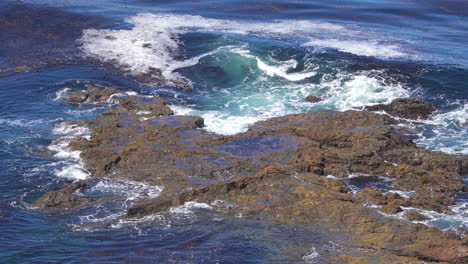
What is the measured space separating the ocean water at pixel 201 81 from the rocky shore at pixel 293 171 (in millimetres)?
613

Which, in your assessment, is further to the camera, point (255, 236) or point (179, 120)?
point (179, 120)

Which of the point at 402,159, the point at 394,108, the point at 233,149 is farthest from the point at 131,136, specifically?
Result: the point at 394,108

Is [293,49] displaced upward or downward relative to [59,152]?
upward

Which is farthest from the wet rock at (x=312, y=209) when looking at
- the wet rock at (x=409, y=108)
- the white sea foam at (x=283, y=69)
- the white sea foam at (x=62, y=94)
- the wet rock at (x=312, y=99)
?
the white sea foam at (x=283, y=69)

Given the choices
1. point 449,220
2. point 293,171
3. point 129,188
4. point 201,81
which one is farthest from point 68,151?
point 449,220

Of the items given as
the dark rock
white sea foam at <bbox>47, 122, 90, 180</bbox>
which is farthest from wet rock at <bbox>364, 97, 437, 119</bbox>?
the dark rock

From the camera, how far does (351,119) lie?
2378 centimetres

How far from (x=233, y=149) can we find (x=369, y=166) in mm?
5438

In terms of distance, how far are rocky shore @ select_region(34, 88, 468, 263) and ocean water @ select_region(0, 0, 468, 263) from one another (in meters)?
0.61

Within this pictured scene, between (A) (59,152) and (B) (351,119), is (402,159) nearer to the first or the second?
(B) (351,119)

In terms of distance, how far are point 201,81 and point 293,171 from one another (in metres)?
16.0

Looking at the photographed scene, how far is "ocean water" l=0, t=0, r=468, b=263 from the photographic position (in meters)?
15.6

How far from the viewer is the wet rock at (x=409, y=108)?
27609 mm

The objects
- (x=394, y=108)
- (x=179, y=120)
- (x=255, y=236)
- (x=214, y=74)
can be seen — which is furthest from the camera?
(x=214, y=74)
